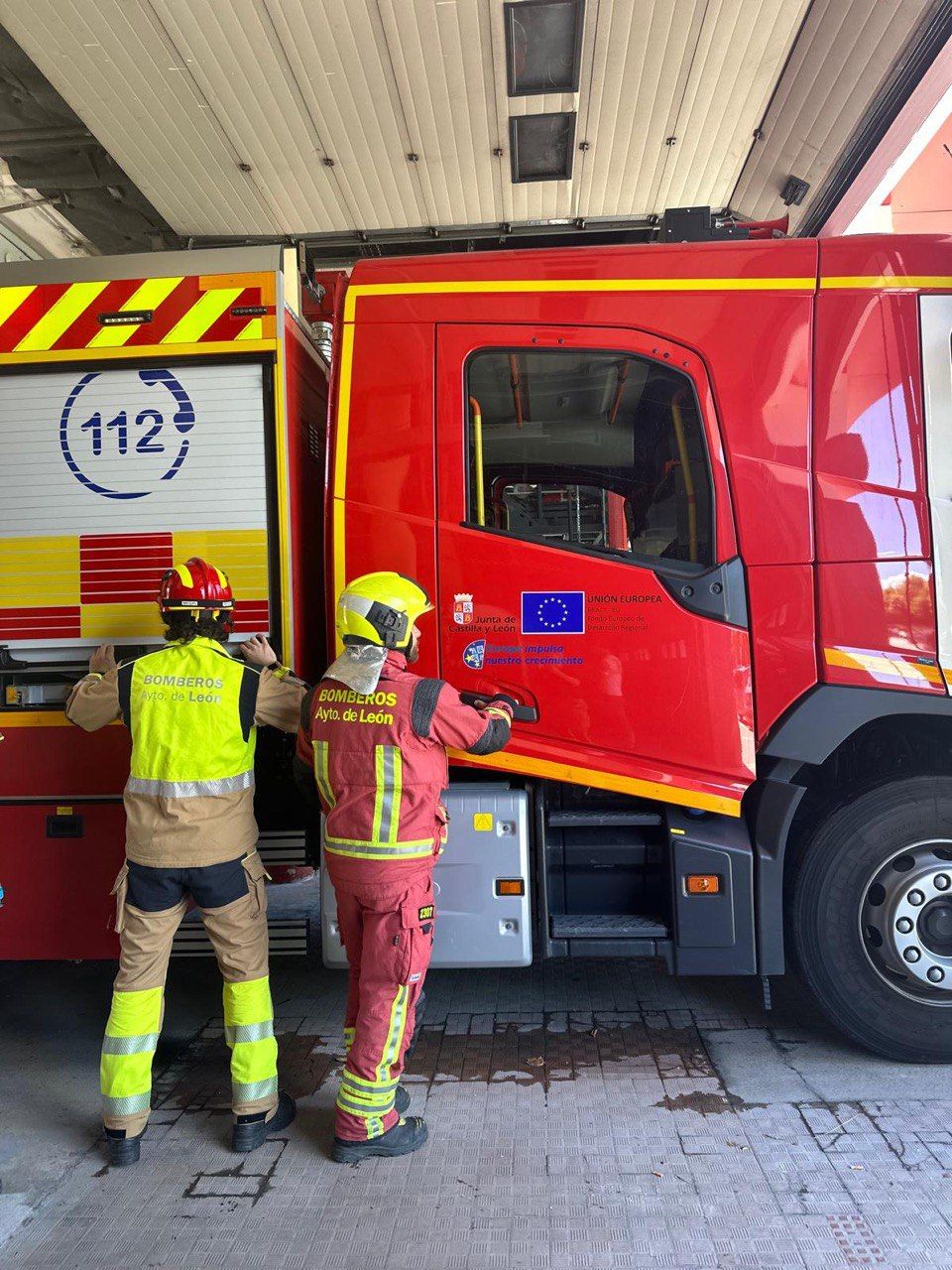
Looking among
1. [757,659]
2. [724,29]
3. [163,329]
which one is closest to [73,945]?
[163,329]

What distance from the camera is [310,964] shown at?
4414 mm

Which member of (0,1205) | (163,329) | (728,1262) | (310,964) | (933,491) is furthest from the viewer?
(310,964)

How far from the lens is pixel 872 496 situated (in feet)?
10.1

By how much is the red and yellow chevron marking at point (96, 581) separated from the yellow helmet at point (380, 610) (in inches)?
24.7

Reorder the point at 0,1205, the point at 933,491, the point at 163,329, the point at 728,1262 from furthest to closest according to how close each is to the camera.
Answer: the point at 163,329 < the point at 933,491 < the point at 0,1205 < the point at 728,1262

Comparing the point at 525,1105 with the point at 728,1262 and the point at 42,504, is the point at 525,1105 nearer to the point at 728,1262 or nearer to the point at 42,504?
the point at 728,1262

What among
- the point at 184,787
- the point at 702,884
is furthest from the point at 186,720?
the point at 702,884

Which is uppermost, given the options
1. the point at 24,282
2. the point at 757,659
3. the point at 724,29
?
the point at 724,29

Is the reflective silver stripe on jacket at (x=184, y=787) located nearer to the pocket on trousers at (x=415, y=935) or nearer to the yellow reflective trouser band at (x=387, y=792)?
the yellow reflective trouser band at (x=387, y=792)

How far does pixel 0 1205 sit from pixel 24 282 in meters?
3.04

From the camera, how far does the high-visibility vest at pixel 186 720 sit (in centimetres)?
289

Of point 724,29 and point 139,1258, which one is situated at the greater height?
point 724,29

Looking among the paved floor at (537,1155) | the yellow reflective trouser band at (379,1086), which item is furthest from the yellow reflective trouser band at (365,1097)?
the paved floor at (537,1155)

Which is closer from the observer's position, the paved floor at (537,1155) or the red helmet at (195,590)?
the paved floor at (537,1155)
